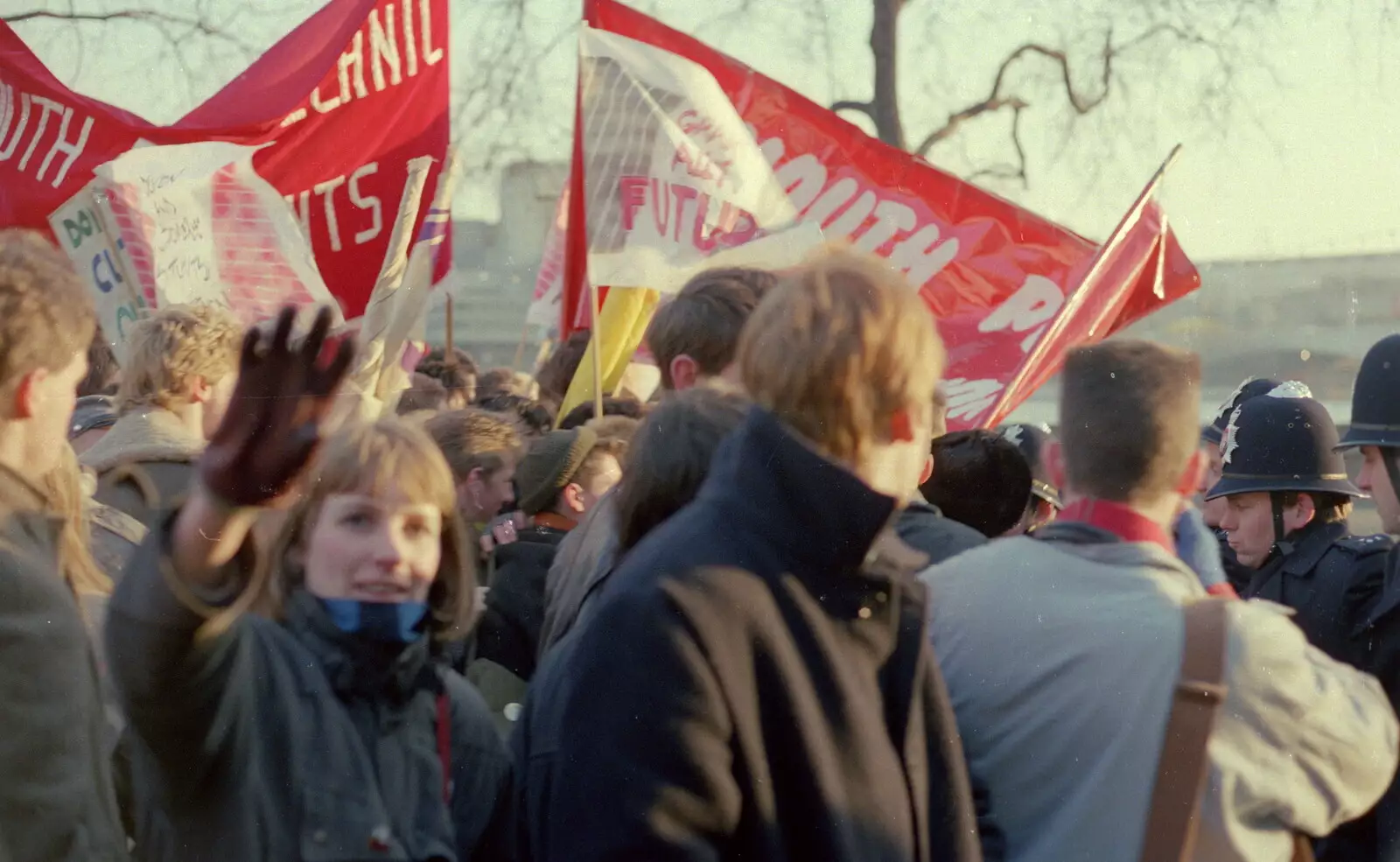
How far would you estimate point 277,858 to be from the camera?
87.5 inches

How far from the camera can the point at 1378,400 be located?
397 centimetres

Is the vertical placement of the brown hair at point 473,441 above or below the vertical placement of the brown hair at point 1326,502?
below

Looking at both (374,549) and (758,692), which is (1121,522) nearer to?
(758,692)

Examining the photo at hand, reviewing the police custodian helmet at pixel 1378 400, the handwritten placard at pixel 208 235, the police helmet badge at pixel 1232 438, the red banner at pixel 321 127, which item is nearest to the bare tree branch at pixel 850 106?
the red banner at pixel 321 127

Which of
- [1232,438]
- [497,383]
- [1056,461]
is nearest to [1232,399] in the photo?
[1232,438]

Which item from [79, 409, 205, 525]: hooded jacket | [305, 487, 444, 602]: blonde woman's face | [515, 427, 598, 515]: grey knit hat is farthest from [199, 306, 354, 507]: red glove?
[515, 427, 598, 515]: grey knit hat

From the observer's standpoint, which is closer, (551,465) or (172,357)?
(172,357)

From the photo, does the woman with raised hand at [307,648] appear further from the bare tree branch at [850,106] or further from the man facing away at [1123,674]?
the bare tree branch at [850,106]

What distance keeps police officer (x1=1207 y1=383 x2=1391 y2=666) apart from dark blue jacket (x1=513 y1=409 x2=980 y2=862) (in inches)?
83.4

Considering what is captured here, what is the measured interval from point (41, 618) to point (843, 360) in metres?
1.12

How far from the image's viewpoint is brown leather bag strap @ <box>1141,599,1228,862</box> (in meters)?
2.44

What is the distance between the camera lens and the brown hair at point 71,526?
2.45 meters

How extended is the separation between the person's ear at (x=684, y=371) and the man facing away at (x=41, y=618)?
135cm

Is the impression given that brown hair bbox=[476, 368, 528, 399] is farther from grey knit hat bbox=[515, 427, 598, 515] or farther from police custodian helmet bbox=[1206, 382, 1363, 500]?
police custodian helmet bbox=[1206, 382, 1363, 500]
